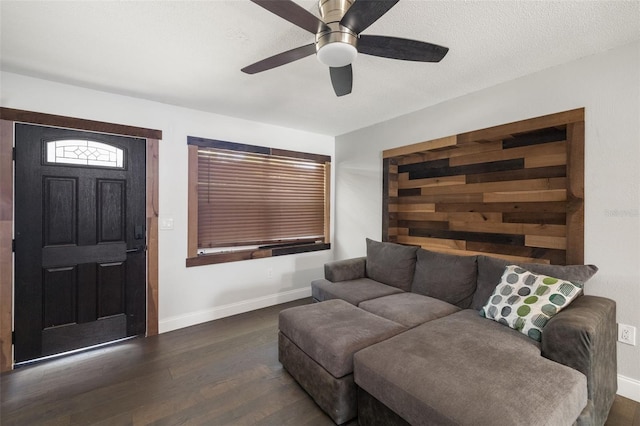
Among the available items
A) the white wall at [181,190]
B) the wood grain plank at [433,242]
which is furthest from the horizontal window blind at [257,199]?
the wood grain plank at [433,242]

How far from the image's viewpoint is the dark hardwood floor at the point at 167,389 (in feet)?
5.79

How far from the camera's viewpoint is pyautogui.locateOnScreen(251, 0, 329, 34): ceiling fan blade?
1.20 metres

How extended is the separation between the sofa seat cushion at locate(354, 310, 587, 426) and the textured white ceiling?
195 cm

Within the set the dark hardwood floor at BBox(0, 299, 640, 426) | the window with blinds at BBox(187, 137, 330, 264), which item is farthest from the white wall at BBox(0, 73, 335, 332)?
the dark hardwood floor at BBox(0, 299, 640, 426)

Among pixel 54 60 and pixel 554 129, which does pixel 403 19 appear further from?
pixel 54 60

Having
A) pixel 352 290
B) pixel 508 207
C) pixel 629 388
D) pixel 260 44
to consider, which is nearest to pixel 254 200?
pixel 352 290

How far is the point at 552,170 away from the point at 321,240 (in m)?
2.89

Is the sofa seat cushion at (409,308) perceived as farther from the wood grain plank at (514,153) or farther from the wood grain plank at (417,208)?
the wood grain plank at (514,153)

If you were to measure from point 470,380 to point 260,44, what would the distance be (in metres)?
2.34

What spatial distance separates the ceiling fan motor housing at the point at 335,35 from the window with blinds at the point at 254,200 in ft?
7.32

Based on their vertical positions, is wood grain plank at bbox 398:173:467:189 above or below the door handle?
above

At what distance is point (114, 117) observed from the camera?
274 cm

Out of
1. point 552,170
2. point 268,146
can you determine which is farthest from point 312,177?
point 552,170

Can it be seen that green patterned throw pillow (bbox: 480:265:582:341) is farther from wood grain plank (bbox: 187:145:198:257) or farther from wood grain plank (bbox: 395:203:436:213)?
wood grain plank (bbox: 187:145:198:257)
